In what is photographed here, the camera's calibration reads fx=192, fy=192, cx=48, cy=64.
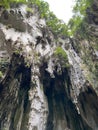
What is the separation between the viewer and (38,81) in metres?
12.8

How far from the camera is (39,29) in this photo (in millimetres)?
15203

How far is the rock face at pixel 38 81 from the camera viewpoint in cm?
1213


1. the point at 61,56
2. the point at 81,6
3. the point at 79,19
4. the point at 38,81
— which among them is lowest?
the point at 38,81

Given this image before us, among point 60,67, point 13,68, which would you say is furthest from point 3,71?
point 60,67

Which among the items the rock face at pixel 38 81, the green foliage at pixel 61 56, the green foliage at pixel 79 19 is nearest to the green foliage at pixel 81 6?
the green foliage at pixel 79 19

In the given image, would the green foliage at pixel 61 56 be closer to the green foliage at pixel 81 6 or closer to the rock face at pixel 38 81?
the rock face at pixel 38 81

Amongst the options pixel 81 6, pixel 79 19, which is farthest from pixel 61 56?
pixel 81 6

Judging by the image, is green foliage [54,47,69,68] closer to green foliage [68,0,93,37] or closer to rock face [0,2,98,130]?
rock face [0,2,98,130]

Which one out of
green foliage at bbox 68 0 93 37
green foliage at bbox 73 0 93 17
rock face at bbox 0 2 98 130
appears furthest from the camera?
green foliage at bbox 73 0 93 17

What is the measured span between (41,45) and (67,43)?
338 cm

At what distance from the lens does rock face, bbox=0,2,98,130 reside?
1213cm

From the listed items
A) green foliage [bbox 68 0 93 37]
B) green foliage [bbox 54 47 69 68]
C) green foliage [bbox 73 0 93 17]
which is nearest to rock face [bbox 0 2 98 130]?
green foliage [bbox 54 47 69 68]

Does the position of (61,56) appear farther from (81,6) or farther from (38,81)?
(81,6)

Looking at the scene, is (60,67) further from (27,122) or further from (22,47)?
(27,122)
